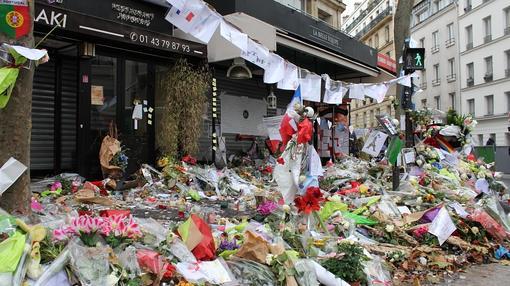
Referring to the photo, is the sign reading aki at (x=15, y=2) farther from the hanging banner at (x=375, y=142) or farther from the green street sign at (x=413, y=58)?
the hanging banner at (x=375, y=142)

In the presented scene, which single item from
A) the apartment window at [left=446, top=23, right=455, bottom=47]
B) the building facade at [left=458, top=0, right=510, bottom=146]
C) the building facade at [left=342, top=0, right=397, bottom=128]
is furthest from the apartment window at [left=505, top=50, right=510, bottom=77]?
the building facade at [left=342, top=0, right=397, bottom=128]

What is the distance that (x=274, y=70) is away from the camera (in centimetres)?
929

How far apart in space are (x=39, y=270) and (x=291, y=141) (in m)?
3.33

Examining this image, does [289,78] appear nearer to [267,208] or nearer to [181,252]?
[267,208]

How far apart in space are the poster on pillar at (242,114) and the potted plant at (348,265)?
884 centimetres

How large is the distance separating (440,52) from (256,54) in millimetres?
45426

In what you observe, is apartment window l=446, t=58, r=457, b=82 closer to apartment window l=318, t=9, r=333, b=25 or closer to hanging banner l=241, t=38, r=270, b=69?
apartment window l=318, t=9, r=333, b=25

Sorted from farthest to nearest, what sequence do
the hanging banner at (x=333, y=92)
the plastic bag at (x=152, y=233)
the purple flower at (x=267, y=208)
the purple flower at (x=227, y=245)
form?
the hanging banner at (x=333, y=92), the purple flower at (x=267, y=208), the purple flower at (x=227, y=245), the plastic bag at (x=152, y=233)

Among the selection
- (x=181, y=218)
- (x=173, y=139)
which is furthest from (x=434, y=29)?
(x=181, y=218)

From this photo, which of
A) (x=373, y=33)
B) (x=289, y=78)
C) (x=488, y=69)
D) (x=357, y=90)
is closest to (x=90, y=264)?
(x=289, y=78)

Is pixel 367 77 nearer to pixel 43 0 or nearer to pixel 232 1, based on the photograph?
pixel 232 1

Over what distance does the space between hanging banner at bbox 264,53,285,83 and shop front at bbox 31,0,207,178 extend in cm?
195

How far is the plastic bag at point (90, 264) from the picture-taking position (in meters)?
3.36

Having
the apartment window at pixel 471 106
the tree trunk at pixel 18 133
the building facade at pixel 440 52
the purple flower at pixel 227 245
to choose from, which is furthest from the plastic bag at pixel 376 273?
the apartment window at pixel 471 106
